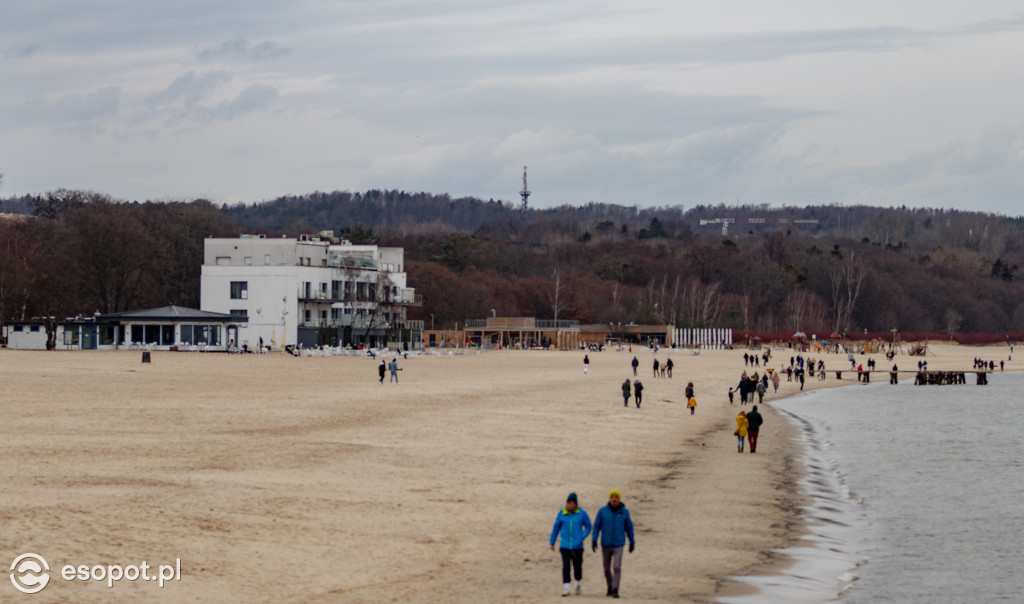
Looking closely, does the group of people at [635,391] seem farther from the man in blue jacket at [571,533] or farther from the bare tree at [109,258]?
the bare tree at [109,258]

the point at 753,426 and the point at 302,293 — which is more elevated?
the point at 302,293

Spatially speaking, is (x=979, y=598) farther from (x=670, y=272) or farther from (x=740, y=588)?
(x=670, y=272)

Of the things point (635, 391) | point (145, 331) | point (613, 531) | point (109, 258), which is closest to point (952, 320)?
point (109, 258)

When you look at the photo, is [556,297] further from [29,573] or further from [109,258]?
[29,573]

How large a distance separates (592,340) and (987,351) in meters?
55.8

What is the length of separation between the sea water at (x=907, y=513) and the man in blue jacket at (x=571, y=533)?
2.21 metres

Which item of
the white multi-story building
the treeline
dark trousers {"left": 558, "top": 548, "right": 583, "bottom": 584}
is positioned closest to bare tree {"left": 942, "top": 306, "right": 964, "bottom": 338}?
the white multi-story building

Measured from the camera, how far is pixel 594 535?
13820 mm

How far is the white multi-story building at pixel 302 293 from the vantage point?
83.8 meters

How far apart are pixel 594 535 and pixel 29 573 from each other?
22.2ft

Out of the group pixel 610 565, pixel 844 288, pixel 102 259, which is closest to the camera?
pixel 610 565

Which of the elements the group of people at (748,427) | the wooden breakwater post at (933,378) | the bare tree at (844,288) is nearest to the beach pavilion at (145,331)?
the wooden breakwater post at (933,378)

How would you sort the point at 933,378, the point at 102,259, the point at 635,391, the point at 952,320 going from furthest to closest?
the point at 952,320
the point at 102,259
the point at 933,378
the point at 635,391

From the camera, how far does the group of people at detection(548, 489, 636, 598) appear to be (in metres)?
13.5
